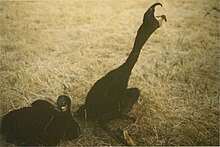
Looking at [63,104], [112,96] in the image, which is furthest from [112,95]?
[63,104]

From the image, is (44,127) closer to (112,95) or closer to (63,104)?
(63,104)

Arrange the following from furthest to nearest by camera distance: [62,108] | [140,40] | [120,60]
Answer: [120,60], [140,40], [62,108]

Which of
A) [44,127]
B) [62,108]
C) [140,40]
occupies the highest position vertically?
[140,40]

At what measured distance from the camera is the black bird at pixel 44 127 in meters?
1.92

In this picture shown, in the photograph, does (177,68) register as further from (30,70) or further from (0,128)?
(0,128)

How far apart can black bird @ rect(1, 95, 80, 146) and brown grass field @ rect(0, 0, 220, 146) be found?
75mm

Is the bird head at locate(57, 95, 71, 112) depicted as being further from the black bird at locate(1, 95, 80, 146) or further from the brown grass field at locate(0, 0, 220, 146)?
the brown grass field at locate(0, 0, 220, 146)

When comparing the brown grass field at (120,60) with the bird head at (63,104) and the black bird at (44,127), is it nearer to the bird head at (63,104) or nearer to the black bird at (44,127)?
the black bird at (44,127)

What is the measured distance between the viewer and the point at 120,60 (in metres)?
3.19

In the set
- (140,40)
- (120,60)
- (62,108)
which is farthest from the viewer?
(120,60)

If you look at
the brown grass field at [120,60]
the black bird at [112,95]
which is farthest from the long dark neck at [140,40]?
the brown grass field at [120,60]

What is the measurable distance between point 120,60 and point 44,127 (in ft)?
4.70

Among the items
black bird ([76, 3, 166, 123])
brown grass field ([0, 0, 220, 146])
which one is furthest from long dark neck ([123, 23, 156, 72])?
brown grass field ([0, 0, 220, 146])

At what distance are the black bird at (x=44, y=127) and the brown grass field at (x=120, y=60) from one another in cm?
7
